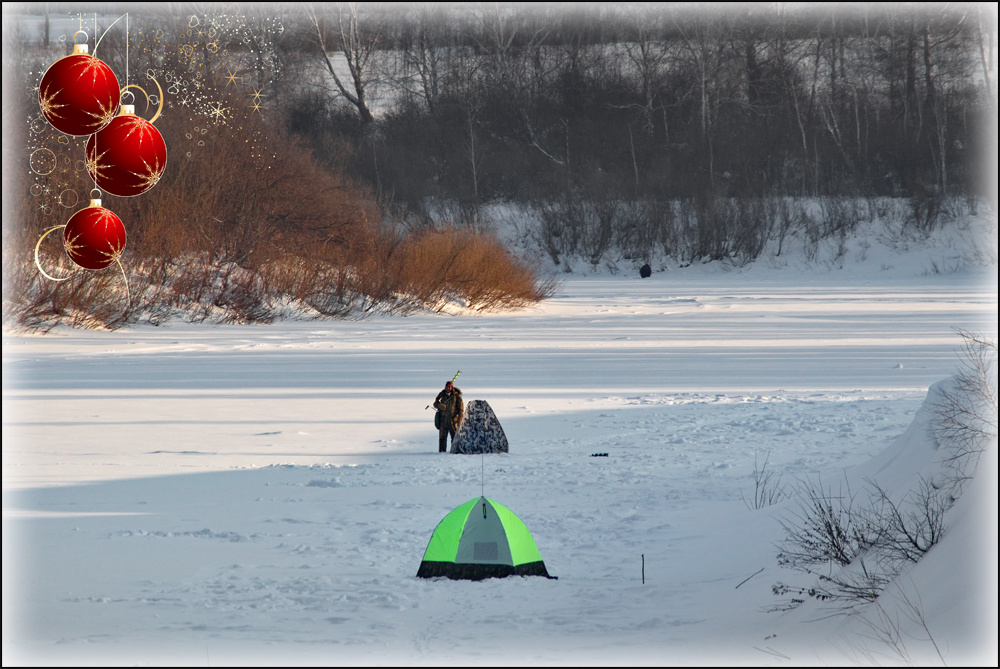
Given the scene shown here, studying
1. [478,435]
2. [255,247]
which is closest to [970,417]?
[478,435]

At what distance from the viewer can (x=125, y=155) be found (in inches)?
159

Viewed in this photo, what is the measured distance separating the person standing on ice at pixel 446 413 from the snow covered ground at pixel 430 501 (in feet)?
0.81

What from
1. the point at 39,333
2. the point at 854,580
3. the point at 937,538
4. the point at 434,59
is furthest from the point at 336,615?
the point at 434,59

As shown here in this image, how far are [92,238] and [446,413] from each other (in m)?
4.82

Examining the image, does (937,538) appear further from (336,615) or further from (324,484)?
(324,484)

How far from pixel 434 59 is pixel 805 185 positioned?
17903 millimetres

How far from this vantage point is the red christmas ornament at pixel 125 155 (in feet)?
13.3

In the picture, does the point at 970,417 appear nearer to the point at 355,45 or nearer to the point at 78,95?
the point at 78,95

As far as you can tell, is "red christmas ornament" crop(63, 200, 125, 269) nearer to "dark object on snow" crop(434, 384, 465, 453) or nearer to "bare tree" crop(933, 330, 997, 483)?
"bare tree" crop(933, 330, 997, 483)

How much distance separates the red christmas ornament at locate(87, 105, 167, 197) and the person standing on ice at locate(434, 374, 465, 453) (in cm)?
483

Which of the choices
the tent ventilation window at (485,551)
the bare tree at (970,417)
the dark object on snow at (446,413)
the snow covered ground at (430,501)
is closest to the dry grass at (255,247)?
the snow covered ground at (430,501)

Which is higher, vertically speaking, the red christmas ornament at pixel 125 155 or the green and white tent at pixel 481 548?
the red christmas ornament at pixel 125 155

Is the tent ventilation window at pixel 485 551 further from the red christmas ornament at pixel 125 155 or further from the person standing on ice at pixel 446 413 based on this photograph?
the person standing on ice at pixel 446 413

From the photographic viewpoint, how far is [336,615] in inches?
194
